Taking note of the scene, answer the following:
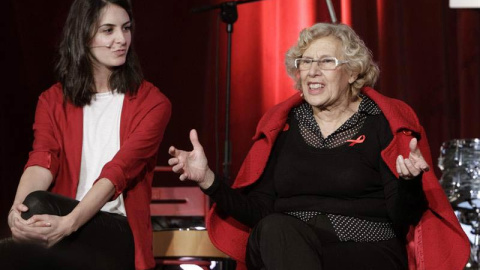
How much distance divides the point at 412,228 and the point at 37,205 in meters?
1.05

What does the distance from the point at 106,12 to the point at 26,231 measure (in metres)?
0.78

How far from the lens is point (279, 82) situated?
164 inches

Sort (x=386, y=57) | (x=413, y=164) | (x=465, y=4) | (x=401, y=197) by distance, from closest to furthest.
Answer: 1. (x=413, y=164)
2. (x=401, y=197)
3. (x=465, y=4)
4. (x=386, y=57)

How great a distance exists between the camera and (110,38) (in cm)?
246

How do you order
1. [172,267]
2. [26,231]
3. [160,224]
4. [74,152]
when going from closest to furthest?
[26,231] → [74,152] → [172,267] → [160,224]

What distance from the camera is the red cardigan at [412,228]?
2102 millimetres

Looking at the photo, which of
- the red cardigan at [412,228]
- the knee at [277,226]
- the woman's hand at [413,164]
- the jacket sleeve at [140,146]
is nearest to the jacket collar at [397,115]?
the red cardigan at [412,228]

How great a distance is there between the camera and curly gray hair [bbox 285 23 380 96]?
7.66 feet

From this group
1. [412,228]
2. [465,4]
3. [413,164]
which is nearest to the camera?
[413,164]

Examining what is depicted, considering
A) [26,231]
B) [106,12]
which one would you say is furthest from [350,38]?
[26,231]

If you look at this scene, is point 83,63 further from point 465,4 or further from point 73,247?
point 465,4

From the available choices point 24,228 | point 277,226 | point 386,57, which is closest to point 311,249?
point 277,226

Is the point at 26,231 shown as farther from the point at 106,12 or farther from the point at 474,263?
the point at 474,263

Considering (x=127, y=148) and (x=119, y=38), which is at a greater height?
(x=119, y=38)
